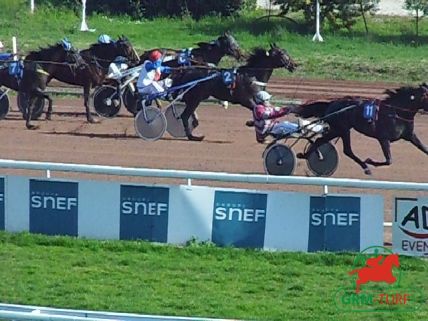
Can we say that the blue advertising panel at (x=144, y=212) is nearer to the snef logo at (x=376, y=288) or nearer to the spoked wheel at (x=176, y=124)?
the snef logo at (x=376, y=288)

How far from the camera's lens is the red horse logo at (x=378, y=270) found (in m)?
11.1

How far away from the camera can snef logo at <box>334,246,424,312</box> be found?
34.0ft

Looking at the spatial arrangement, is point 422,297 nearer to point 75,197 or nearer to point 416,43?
point 75,197

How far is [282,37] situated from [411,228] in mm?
21344

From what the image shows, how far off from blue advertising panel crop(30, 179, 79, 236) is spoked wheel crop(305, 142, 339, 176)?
14.7 ft

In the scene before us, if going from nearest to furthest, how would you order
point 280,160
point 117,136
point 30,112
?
point 280,160 < point 117,136 < point 30,112

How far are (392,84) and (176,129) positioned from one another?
809cm

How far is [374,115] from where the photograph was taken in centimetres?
1642

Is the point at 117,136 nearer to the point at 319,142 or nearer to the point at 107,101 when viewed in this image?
the point at 107,101

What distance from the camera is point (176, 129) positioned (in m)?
20.0

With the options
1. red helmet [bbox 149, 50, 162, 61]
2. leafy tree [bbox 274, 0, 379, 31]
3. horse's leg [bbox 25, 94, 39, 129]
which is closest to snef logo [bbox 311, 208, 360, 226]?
red helmet [bbox 149, 50, 162, 61]

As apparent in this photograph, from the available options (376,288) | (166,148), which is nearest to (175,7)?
(166,148)

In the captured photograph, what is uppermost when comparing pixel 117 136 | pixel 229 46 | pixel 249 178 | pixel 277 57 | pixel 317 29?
pixel 317 29

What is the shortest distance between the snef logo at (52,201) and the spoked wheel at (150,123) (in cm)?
661
